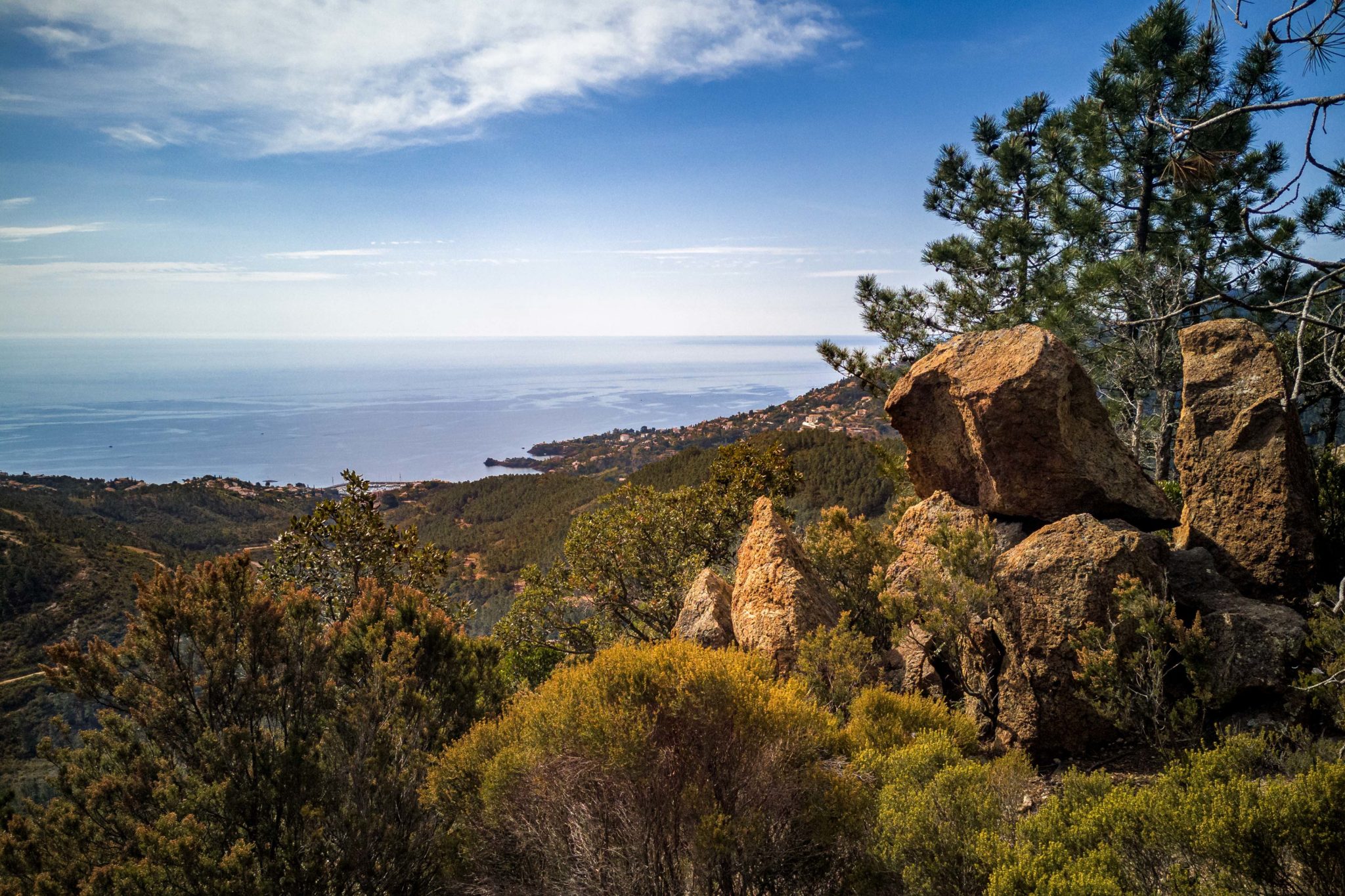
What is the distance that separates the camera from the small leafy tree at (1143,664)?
5391 mm

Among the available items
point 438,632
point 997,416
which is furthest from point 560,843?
point 997,416

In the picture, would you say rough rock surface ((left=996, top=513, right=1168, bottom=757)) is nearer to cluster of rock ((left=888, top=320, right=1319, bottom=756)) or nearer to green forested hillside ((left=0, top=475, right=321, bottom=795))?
cluster of rock ((left=888, top=320, right=1319, bottom=756))

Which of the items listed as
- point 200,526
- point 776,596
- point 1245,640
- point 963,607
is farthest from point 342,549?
point 200,526

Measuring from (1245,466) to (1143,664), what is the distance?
7.89ft

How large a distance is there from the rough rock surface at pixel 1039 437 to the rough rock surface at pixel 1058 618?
2.88 ft

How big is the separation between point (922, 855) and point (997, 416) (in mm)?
4579

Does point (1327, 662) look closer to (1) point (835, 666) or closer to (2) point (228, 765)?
(1) point (835, 666)

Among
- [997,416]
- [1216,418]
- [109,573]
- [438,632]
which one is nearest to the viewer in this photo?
[1216,418]

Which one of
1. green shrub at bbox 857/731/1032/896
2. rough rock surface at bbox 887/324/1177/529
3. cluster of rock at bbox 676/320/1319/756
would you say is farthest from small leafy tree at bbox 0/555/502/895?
rough rock surface at bbox 887/324/1177/529

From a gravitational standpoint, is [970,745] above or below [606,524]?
below

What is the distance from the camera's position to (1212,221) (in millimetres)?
12094

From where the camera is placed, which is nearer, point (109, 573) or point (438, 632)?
point (438, 632)

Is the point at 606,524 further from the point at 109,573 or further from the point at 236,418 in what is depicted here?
the point at 236,418

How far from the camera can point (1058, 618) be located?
19.2 feet
